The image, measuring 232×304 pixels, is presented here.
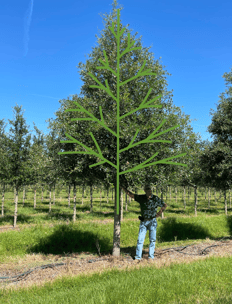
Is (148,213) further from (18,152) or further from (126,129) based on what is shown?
(18,152)

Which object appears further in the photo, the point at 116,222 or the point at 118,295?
the point at 116,222

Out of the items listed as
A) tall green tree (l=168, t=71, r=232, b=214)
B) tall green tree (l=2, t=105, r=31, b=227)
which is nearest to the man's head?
tall green tree (l=168, t=71, r=232, b=214)

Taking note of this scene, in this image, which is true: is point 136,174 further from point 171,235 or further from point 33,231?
point 171,235

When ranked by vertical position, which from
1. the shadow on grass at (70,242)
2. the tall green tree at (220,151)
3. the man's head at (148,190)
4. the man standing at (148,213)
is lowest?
the shadow on grass at (70,242)

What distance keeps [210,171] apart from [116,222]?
26.9 feet

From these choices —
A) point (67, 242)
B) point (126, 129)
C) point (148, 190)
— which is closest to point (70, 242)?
point (67, 242)

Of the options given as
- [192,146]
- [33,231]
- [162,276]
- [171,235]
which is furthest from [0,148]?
[162,276]

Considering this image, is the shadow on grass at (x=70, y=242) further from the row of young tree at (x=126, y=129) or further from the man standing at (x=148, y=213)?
the row of young tree at (x=126, y=129)

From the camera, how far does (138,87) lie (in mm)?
10172

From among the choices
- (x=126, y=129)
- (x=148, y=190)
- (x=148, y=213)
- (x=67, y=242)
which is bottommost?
(x=67, y=242)

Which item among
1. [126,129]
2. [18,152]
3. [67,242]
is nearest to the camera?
Result: [126,129]


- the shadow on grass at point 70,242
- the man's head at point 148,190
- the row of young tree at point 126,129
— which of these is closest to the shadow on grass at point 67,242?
the shadow on grass at point 70,242

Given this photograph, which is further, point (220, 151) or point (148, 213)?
point (220, 151)

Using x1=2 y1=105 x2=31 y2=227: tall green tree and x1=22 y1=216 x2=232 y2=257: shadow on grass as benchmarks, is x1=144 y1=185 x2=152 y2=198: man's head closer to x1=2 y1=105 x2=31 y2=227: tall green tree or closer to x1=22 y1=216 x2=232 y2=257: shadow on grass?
x1=22 y1=216 x2=232 y2=257: shadow on grass
